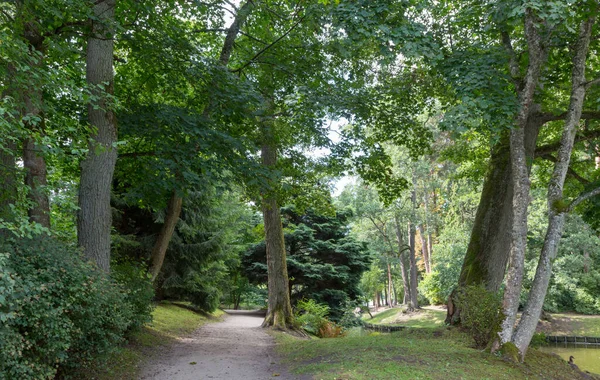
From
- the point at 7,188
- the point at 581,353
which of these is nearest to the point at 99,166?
the point at 7,188

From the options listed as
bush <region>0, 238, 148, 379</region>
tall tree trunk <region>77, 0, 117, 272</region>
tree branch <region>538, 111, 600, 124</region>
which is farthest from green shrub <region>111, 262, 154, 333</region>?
tree branch <region>538, 111, 600, 124</region>

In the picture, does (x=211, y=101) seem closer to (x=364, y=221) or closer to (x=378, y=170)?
(x=378, y=170)

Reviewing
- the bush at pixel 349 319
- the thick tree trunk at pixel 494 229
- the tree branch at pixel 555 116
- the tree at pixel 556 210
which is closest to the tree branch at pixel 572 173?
the tree branch at pixel 555 116

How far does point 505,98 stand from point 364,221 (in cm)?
3143

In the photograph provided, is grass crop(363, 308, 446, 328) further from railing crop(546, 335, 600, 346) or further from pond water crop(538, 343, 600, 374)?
pond water crop(538, 343, 600, 374)

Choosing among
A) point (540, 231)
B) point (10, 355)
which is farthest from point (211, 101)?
point (540, 231)

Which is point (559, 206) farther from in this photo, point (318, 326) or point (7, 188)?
point (318, 326)

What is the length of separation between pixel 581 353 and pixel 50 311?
874 inches

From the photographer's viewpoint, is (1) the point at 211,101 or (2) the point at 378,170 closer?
(1) the point at 211,101

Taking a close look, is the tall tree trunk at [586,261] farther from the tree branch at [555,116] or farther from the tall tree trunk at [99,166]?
the tall tree trunk at [99,166]

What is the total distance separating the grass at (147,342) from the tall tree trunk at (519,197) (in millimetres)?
6131

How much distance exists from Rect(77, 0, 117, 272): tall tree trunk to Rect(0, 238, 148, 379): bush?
172 centimetres

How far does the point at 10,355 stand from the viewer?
397 centimetres

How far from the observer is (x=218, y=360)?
8359 millimetres
